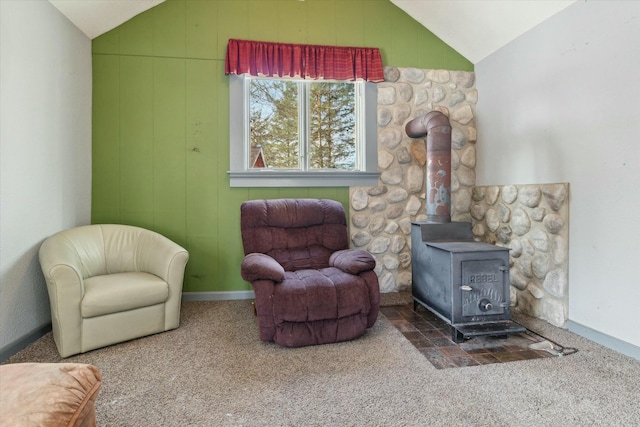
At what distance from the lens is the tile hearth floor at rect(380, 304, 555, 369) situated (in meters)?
2.00

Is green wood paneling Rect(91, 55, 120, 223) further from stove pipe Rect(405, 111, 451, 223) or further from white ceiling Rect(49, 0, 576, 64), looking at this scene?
stove pipe Rect(405, 111, 451, 223)

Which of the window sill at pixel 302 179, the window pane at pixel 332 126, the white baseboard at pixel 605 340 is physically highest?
the window pane at pixel 332 126

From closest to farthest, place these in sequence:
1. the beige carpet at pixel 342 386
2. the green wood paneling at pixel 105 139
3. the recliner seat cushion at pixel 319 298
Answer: the beige carpet at pixel 342 386 < the recliner seat cushion at pixel 319 298 < the green wood paneling at pixel 105 139

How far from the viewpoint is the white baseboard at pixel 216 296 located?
3.17 metres

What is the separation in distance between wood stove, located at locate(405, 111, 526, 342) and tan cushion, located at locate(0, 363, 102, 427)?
2.04 metres

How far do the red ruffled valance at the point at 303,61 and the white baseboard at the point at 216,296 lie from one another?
6.83 feet

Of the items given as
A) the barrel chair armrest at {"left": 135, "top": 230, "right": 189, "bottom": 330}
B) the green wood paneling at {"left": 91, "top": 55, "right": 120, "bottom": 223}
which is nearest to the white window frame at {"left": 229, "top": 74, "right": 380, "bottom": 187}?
the barrel chair armrest at {"left": 135, "top": 230, "right": 189, "bottom": 330}

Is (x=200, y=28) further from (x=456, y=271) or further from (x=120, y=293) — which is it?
(x=456, y=271)

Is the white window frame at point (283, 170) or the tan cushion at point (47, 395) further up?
the white window frame at point (283, 170)

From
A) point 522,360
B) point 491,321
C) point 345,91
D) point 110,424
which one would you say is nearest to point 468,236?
point 491,321

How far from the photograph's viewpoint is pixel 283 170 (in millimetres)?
3299

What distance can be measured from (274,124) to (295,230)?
116 centimetres

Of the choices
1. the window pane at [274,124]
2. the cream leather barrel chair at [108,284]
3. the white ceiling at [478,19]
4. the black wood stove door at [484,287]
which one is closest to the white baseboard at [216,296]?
the cream leather barrel chair at [108,284]

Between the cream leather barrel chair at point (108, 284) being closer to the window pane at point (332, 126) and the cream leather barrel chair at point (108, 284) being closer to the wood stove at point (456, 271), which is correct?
the window pane at point (332, 126)
